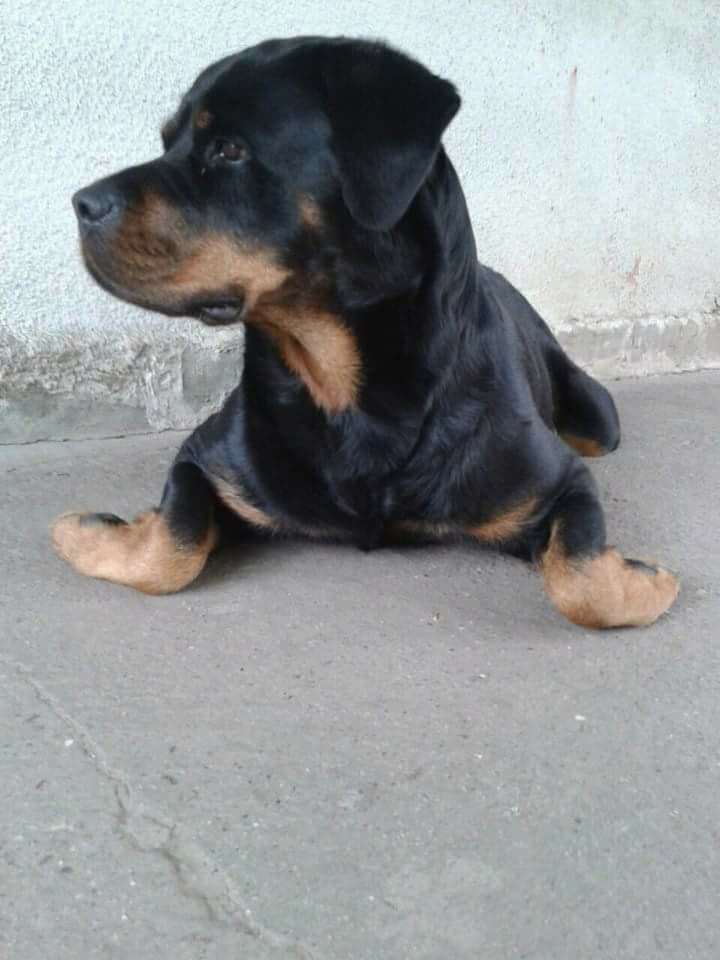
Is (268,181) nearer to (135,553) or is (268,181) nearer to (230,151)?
(230,151)

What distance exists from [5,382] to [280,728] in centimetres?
184

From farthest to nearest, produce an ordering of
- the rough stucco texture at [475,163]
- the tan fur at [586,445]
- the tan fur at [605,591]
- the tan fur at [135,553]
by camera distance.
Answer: the tan fur at [586,445] < the rough stucco texture at [475,163] < the tan fur at [135,553] < the tan fur at [605,591]

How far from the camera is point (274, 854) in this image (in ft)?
4.52

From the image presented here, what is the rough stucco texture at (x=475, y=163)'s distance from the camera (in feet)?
9.82

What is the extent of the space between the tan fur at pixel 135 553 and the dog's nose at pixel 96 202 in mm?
672

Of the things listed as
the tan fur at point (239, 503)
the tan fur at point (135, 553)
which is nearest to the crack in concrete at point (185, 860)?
the tan fur at point (135, 553)

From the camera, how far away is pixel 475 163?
3850 millimetres

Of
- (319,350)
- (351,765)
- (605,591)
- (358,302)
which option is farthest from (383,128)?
(351,765)

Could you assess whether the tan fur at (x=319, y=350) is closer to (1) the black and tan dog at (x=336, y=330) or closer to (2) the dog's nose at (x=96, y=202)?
(1) the black and tan dog at (x=336, y=330)

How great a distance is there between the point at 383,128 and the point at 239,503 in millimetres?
915

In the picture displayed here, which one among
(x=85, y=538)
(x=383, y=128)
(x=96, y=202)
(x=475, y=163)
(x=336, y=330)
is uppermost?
(x=383, y=128)

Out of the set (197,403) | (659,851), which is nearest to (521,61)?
(197,403)

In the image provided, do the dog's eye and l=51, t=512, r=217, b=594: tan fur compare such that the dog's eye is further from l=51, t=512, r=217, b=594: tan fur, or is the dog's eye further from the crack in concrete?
the crack in concrete

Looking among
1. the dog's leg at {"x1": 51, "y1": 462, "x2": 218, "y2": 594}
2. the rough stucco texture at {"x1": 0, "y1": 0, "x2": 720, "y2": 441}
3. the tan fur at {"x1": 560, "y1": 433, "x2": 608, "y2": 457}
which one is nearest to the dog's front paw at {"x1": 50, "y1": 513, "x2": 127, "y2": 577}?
the dog's leg at {"x1": 51, "y1": 462, "x2": 218, "y2": 594}
